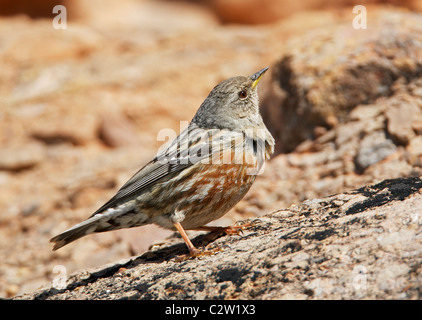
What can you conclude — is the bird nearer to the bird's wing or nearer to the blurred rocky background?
the bird's wing

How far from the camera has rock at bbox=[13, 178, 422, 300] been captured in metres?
3.61

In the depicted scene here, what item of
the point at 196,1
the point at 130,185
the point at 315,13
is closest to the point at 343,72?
the point at 130,185

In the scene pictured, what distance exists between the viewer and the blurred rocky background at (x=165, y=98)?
24.1ft

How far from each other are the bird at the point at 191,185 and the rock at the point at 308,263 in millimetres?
403

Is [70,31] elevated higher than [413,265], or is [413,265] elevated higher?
A: [70,31]

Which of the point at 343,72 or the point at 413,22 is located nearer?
the point at 343,72

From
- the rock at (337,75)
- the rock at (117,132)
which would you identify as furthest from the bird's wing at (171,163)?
the rock at (117,132)

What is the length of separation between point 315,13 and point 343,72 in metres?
5.69

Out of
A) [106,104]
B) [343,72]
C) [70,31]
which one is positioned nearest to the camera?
[343,72]

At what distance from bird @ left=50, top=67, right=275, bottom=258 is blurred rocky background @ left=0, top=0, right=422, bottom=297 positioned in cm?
134

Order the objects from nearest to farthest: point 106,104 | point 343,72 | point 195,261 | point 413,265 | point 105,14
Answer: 1. point 413,265
2. point 195,261
3. point 343,72
4. point 106,104
5. point 105,14

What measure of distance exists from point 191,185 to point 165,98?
219 inches
